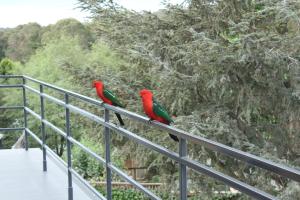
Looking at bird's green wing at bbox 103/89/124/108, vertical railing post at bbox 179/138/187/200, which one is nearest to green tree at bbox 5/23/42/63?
bird's green wing at bbox 103/89/124/108

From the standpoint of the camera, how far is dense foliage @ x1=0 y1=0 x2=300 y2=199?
27.5 ft

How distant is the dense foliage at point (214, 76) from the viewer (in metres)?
8.37

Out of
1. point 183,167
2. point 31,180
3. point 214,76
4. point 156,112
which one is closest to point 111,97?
point 156,112

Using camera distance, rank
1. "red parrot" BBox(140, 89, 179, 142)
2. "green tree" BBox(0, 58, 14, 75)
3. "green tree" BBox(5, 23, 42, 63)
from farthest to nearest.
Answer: "green tree" BBox(5, 23, 42, 63) → "green tree" BBox(0, 58, 14, 75) → "red parrot" BBox(140, 89, 179, 142)

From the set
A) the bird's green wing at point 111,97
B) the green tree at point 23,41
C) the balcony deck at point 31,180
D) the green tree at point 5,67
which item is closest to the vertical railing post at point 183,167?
the bird's green wing at point 111,97

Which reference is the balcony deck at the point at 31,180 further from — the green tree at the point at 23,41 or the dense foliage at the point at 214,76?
the green tree at the point at 23,41

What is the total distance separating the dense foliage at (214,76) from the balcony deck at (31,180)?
3.88m

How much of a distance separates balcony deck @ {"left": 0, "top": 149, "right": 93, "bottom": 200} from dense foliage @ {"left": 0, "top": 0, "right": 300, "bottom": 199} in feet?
12.7

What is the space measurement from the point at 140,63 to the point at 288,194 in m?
5.10

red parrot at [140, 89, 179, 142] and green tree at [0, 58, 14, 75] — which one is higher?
red parrot at [140, 89, 179, 142]

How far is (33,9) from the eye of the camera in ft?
103

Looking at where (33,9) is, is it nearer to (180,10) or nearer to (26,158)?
(180,10)

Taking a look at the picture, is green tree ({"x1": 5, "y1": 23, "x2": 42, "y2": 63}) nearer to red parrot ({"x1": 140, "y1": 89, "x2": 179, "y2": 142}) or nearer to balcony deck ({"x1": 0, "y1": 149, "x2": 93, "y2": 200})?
balcony deck ({"x1": 0, "y1": 149, "x2": 93, "y2": 200})

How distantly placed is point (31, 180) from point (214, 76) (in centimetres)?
571
